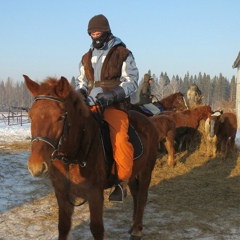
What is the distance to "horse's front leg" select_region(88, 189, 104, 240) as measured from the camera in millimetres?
3459

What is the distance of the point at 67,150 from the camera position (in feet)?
10.5

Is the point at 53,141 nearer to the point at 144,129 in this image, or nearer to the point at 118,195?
the point at 118,195

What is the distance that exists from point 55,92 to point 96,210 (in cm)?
136

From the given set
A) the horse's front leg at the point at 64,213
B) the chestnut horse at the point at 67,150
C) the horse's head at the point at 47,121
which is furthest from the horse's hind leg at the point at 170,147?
the horse's head at the point at 47,121

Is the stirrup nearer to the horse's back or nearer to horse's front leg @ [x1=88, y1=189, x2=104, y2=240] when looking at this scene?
horse's front leg @ [x1=88, y1=189, x2=104, y2=240]

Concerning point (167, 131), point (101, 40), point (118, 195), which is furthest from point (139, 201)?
point (167, 131)

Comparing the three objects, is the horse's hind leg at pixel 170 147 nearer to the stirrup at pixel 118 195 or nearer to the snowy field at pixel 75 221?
the snowy field at pixel 75 221

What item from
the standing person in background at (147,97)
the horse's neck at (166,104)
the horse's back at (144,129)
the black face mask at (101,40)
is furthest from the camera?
the horse's neck at (166,104)

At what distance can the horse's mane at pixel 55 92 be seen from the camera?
2914 mm

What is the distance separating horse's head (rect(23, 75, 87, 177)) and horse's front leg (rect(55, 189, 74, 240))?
2.77 feet

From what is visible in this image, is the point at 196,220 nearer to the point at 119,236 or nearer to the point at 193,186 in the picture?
the point at 119,236

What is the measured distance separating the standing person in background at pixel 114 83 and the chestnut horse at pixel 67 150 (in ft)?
0.68

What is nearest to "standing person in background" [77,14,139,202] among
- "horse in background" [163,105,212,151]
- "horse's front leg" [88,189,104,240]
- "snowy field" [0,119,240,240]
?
"horse's front leg" [88,189,104,240]

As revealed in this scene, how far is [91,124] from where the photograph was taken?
351cm
